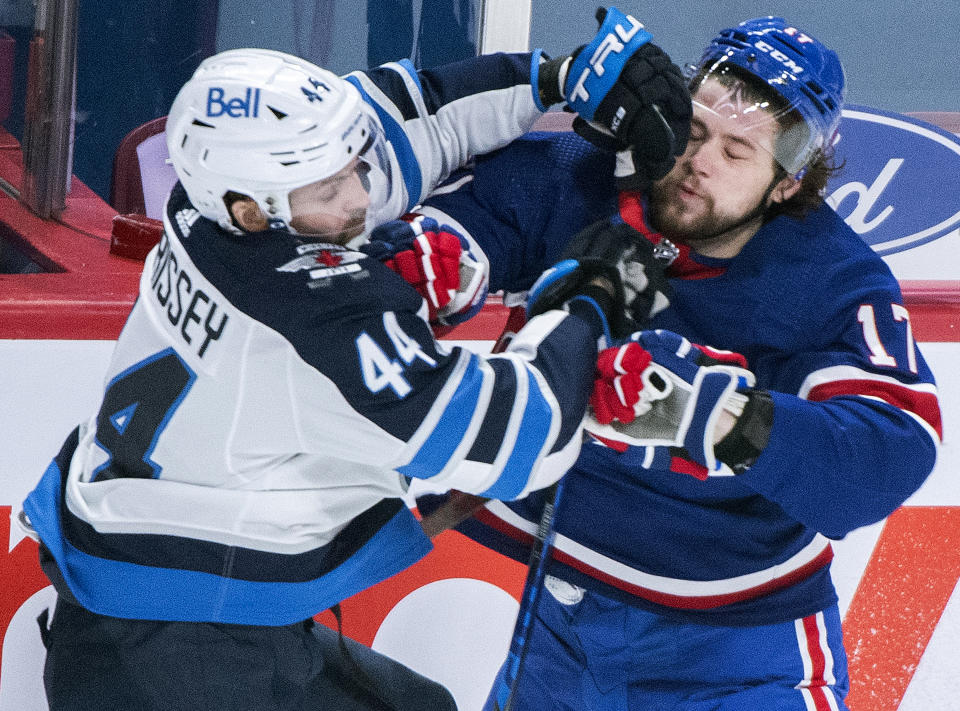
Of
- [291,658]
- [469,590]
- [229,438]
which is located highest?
[229,438]

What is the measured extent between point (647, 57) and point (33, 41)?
60.7 inches

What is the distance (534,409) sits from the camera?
1248mm

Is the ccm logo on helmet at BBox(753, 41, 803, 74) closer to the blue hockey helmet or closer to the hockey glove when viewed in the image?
the blue hockey helmet

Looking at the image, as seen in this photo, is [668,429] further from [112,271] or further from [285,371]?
[112,271]

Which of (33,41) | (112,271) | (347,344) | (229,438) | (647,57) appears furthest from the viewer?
(33,41)

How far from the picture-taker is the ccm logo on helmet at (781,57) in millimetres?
1414

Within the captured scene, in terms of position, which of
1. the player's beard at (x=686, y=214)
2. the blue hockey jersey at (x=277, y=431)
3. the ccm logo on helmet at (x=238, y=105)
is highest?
the ccm logo on helmet at (x=238, y=105)

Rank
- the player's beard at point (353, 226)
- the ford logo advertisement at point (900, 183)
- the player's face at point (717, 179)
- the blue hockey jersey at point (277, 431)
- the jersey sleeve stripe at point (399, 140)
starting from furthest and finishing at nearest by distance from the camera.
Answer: the ford logo advertisement at point (900, 183) → the jersey sleeve stripe at point (399, 140) → the player's face at point (717, 179) → the player's beard at point (353, 226) → the blue hockey jersey at point (277, 431)

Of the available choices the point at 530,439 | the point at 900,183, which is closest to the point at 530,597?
the point at 530,439

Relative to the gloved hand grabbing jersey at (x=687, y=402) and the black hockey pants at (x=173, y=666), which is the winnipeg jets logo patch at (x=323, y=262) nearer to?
the gloved hand grabbing jersey at (x=687, y=402)

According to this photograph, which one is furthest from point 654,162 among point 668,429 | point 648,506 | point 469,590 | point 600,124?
point 469,590

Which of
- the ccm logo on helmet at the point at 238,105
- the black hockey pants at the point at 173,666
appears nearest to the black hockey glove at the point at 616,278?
the ccm logo on helmet at the point at 238,105

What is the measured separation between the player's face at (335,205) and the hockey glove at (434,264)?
9cm

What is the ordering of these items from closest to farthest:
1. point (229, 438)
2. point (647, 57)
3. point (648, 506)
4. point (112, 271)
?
point (229, 438) < point (647, 57) < point (648, 506) < point (112, 271)
